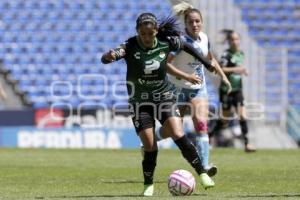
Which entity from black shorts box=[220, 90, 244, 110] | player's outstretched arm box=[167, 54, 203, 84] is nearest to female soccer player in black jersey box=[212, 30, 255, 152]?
black shorts box=[220, 90, 244, 110]

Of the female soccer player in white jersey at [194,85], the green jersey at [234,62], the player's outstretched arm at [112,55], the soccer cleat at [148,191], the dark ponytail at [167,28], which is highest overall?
the dark ponytail at [167,28]

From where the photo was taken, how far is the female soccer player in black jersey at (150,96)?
9.64 m

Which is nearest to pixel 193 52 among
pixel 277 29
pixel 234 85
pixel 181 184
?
pixel 181 184

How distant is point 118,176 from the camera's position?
12695 mm

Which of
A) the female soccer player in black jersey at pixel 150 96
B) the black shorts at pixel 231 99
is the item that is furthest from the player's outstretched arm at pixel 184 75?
the black shorts at pixel 231 99

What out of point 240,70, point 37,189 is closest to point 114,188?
point 37,189

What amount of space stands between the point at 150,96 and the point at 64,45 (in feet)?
62.7

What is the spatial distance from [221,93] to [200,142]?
24.1 feet

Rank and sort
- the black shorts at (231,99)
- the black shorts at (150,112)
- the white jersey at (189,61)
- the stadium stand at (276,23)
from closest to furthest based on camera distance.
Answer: the black shorts at (150,112), the white jersey at (189,61), the black shorts at (231,99), the stadium stand at (276,23)

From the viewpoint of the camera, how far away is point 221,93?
19156 millimetres

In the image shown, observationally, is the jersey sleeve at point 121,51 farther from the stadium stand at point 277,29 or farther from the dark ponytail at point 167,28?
the stadium stand at point 277,29

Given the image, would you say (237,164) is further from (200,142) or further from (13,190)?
(13,190)

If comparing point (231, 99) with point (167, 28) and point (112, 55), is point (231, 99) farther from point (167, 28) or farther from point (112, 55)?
point (112, 55)

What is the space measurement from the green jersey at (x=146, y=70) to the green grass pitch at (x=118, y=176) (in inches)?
45.4
